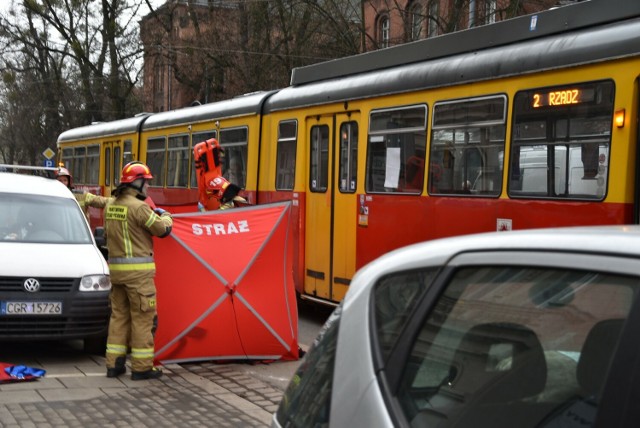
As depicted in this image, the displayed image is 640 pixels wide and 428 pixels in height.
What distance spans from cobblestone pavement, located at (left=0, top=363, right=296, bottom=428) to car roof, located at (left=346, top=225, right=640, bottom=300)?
421 cm

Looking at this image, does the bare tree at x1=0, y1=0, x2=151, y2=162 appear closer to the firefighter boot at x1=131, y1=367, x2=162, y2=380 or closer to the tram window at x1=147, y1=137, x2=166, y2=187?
the tram window at x1=147, y1=137, x2=166, y2=187

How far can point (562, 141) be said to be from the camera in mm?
8047

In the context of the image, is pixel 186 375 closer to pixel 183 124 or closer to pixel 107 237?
pixel 107 237

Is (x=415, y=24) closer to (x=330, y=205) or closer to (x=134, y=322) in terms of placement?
(x=330, y=205)

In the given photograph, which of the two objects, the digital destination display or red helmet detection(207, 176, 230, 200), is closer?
the digital destination display

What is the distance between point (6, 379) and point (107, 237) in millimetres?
1452

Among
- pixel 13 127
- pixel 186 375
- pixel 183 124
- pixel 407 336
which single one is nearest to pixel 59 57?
pixel 13 127

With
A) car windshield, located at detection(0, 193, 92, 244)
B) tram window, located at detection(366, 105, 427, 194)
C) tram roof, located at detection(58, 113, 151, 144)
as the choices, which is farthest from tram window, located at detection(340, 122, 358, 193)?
tram roof, located at detection(58, 113, 151, 144)

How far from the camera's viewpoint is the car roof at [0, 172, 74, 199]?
402 inches

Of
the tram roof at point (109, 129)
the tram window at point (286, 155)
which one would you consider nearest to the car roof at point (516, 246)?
the tram window at point (286, 155)

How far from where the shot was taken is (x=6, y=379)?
7699 mm

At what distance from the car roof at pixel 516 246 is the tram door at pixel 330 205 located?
28.4 ft

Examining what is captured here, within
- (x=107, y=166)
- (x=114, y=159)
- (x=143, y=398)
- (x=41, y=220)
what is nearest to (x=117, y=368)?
(x=143, y=398)

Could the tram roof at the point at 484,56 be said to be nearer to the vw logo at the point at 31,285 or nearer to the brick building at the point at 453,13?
the vw logo at the point at 31,285
